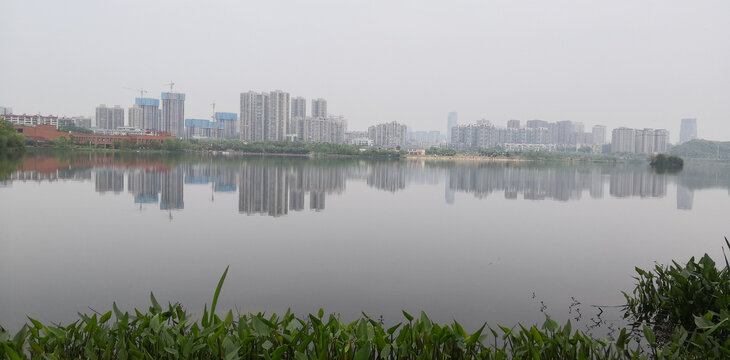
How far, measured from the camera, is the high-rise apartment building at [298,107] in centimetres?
10156

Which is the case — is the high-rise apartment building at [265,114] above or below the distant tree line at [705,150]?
above

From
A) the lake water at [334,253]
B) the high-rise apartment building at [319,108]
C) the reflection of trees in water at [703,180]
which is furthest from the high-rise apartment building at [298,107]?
the lake water at [334,253]

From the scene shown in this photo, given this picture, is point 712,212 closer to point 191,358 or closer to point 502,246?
point 502,246

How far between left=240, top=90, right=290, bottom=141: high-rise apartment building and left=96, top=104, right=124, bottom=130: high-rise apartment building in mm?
23120

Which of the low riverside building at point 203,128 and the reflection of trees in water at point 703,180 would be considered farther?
the low riverside building at point 203,128

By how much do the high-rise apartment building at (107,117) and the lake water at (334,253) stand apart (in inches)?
3457

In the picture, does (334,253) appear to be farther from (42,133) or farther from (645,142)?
(645,142)

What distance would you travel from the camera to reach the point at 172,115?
315 feet

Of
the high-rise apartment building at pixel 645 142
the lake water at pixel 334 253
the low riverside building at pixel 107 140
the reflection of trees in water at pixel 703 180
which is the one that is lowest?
the lake water at pixel 334 253

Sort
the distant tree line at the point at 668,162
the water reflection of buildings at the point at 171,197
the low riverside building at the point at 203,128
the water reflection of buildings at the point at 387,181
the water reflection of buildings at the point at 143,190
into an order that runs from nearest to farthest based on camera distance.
A: the water reflection of buildings at the point at 171,197 < the water reflection of buildings at the point at 143,190 < the water reflection of buildings at the point at 387,181 < the distant tree line at the point at 668,162 < the low riverside building at the point at 203,128

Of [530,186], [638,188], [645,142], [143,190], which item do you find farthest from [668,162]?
[143,190]

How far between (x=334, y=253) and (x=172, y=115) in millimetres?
97166

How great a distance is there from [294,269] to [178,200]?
22.1 ft

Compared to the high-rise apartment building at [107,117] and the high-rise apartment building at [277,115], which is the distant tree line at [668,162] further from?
the high-rise apartment building at [107,117]
